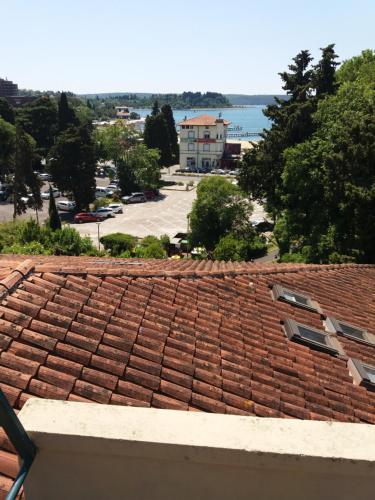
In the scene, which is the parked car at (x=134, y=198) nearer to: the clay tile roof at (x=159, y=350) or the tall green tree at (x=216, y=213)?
the tall green tree at (x=216, y=213)

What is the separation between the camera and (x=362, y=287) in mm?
9828

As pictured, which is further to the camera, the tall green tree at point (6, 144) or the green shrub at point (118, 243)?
the tall green tree at point (6, 144)

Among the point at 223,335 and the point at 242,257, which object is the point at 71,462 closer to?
the point at 223,335

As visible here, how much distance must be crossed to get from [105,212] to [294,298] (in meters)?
40.7

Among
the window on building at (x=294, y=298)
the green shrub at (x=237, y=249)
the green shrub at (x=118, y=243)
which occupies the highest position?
the window on building at (x=294, y=298)

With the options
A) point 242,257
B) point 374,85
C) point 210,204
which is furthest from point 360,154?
point 210,204

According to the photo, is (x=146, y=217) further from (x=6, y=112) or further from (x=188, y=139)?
(x=6, y=112)

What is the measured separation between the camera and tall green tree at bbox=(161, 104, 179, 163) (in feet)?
245

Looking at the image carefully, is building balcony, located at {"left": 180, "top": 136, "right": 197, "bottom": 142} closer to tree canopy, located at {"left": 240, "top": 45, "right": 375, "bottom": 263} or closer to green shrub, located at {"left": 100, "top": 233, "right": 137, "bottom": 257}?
green shrub, located at {"left": 100, "top": 233, "right": 137, "bottom": 257}

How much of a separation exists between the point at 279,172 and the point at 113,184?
3897 cm

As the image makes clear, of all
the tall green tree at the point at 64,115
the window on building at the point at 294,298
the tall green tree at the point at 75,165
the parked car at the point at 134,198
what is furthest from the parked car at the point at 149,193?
the window on building at the point at 294,298

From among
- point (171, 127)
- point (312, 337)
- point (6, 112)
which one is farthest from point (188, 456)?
point (6, 112)

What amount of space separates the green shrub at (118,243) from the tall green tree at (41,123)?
45.4 meters

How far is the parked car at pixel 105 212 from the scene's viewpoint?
45969 millimetres
